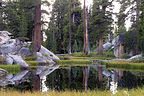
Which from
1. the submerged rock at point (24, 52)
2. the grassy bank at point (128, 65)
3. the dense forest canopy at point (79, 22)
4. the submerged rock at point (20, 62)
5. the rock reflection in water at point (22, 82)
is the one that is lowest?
the grassy bank at point (128, 65)

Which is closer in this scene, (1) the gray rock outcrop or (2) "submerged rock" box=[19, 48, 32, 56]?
(1) the gray rock outcrop

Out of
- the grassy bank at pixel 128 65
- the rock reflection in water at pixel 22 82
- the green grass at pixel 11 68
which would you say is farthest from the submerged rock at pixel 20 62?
the grassy bank at pixel 128 65

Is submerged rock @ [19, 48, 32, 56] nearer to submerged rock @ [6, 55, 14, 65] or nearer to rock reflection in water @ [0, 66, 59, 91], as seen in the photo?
submerged rock @ [6, 55, 14, 65]

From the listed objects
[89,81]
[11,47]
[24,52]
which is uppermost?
[11,47]

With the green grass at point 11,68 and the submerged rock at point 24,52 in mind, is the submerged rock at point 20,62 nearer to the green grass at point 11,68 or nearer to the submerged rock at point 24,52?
the green grass at point 11,68

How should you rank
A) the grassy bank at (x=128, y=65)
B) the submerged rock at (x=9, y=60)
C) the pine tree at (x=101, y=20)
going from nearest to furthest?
1. the submerged rock at (x=9, y=60)
2. the grassy bank at (x=128, y=65)
3. the pine tree at (x=101, y=20)

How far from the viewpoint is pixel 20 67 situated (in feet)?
51.7

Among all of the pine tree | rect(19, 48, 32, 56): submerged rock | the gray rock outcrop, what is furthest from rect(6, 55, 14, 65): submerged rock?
the pine tree

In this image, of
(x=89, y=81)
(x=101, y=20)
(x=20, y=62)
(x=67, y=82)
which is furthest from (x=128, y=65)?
(x=101, y=20)

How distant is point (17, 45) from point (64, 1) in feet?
102


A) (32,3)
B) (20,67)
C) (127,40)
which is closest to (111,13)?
(127,40)

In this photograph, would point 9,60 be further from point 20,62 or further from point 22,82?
point 22,82

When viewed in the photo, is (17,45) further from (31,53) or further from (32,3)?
(32,3)

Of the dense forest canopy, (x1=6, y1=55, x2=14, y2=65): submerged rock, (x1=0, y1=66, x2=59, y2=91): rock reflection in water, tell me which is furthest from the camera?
the dense forest canopy
